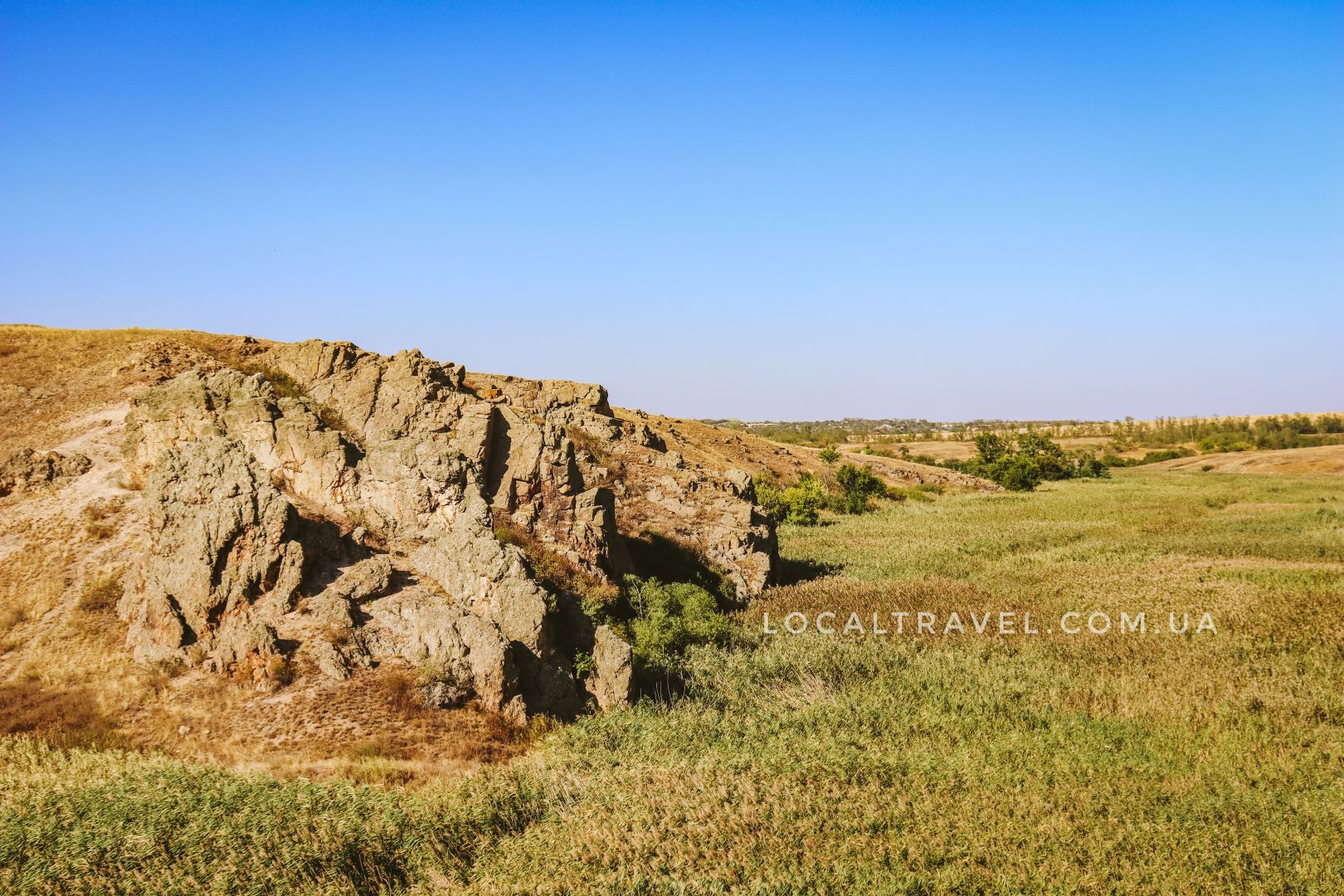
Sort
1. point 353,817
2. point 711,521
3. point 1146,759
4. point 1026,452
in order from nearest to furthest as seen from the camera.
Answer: point 353,817, point 1146,759, point 711,521, point 1026,452

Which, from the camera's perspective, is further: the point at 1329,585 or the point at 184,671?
the point at 1329,585

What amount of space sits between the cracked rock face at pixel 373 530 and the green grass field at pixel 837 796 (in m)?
2.19

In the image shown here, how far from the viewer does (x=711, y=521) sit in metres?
23.2

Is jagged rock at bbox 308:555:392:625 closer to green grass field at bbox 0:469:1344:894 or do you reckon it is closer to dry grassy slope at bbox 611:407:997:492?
green grass field at bbox 0:469:1344:894

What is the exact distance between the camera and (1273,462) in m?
73.1

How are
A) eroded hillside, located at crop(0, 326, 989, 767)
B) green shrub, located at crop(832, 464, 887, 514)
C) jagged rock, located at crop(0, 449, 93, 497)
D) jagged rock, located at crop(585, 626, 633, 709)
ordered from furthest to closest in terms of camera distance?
1. green shrub, located at crop(832, 464, 887, 514)
2. jagged rock, located at crop(0, 449, 93, 497)
3. jagged rock, located at crop(585, 626, 633, 709)
4. eroded hillside, located at crop(0, 326, 989, 767)

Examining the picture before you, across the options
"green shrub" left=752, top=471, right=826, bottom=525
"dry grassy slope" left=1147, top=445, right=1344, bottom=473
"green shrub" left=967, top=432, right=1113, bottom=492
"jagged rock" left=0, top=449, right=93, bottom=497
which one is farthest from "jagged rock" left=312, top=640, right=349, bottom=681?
"dry grassy slope" left=1147, top=445, right=1344, bottom=473

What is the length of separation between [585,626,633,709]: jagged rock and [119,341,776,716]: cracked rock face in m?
0.03

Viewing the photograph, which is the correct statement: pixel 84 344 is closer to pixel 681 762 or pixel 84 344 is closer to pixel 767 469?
pixel 681 762

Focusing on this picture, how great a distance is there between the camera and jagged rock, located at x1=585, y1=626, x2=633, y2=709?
12812 mm

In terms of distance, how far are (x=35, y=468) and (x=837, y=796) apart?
19635mm

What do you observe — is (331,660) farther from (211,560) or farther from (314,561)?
(211,560)

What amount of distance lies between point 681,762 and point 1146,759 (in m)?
6.27

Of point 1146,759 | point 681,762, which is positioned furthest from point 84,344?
point 1146,759
